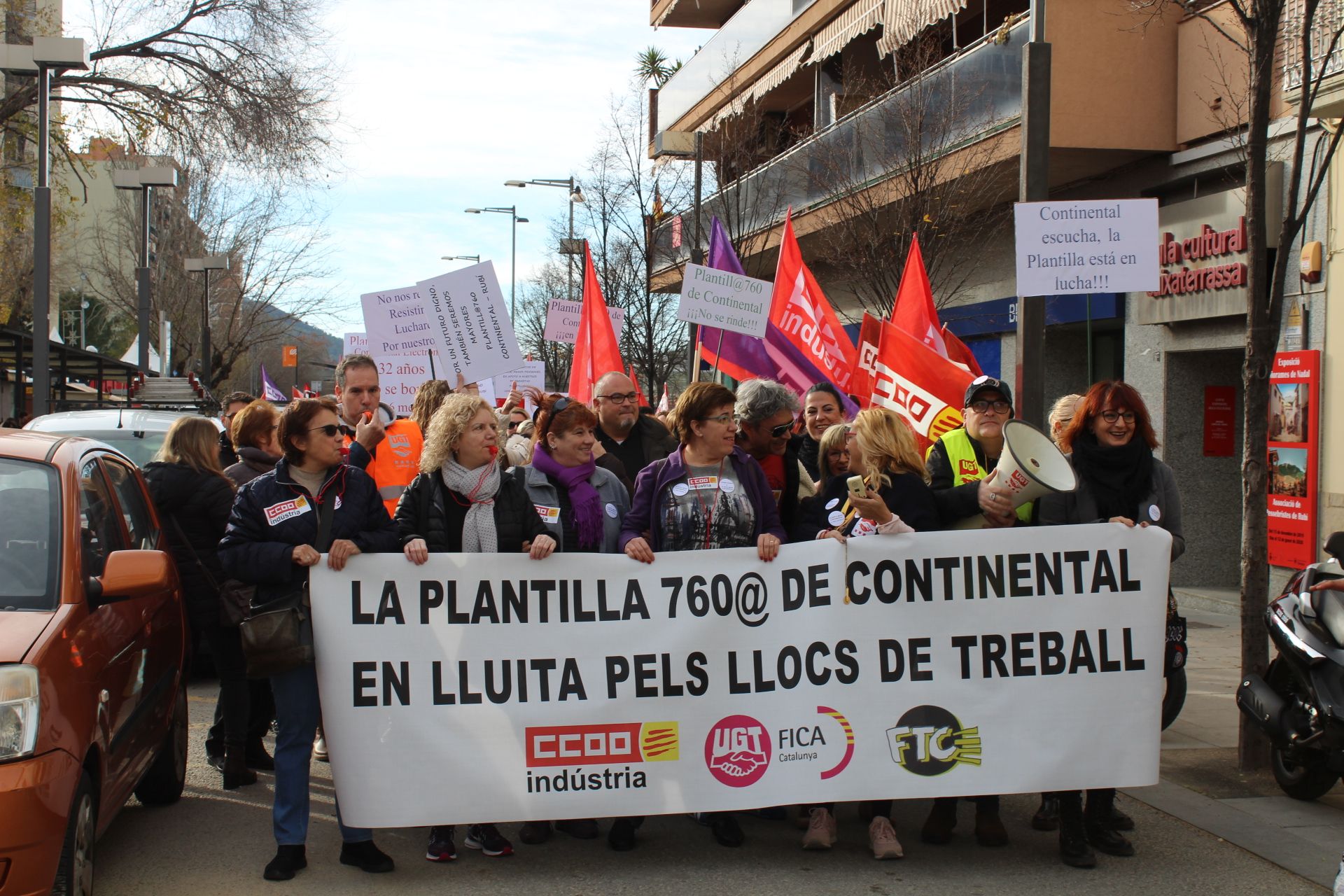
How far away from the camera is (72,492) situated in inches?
182

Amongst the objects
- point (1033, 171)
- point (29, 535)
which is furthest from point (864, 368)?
point (29, 535)

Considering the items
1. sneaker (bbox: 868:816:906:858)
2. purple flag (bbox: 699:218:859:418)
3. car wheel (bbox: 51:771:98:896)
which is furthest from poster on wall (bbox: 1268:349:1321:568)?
car wheel (bbox: 51:771:98:896)

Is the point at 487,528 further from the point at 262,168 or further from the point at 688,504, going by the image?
the point at 262,168

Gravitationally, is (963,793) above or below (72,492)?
below

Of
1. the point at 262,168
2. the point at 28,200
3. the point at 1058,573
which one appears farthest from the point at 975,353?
the point at 28,200

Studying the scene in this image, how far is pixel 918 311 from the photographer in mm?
9375

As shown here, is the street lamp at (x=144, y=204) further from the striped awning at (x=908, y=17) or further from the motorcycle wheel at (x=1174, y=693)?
the motorcycle wheel at (x=1174, y=693)

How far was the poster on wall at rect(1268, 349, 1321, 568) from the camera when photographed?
432 inches

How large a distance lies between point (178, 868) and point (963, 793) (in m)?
3.15

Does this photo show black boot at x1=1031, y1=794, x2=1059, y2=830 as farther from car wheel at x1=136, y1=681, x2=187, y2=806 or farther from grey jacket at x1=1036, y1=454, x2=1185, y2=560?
car wheel at x1=136, y1=681, x2=187, y2=806

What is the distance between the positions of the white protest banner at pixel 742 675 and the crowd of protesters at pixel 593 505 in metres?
0.13

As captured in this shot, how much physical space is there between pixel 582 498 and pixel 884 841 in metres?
1.92

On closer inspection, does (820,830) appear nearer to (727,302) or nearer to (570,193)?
(727,302)

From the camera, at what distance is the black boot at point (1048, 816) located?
5.54 metres
